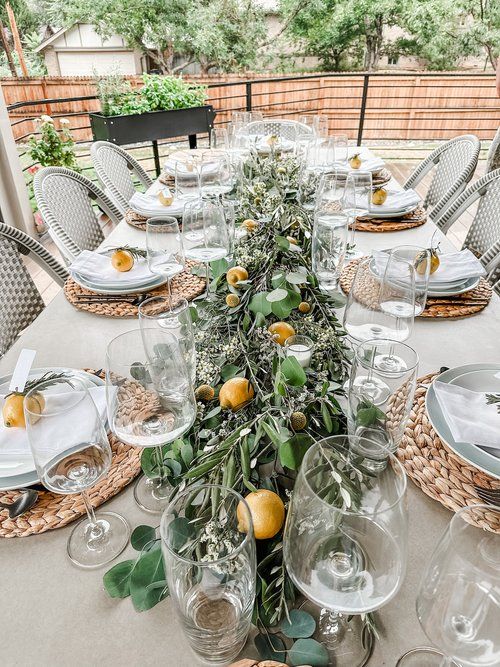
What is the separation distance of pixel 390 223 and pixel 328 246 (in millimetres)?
728

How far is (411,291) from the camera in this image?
0.86m

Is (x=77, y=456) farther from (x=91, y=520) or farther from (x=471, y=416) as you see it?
(x=471, y=416)

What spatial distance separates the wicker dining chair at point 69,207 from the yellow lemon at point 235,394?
1040 mm

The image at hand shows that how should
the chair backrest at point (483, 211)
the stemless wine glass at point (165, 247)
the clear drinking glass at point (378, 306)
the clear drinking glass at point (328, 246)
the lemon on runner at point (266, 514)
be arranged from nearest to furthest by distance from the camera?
the lemon on runner at point (266, 514) → the clear drinking glass at point (378, 306) → the clear drinking glass at point (328, 246) → the stemless wine glass at point (165, 247) → the chair backrest at point (483, 211)

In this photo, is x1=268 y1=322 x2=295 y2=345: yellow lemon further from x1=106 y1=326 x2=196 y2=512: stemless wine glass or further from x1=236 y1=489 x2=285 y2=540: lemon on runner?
x1=236 y1=489 x2=285 y2=540: lemon on runner

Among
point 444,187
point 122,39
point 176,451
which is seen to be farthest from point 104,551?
point 122,39

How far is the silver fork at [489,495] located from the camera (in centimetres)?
64

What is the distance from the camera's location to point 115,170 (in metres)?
2.31

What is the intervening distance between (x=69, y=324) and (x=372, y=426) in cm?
78

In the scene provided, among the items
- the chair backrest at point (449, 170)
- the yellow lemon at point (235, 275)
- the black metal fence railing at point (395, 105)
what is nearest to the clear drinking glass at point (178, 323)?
the yellow lemon at point (235, 275)

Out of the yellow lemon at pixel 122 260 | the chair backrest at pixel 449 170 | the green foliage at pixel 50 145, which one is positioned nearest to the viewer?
the yellow lemon at pixel 122 260

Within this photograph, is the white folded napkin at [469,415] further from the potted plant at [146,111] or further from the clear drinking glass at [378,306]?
the potted plant at [146,111]

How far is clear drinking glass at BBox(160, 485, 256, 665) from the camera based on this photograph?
1.43 feet

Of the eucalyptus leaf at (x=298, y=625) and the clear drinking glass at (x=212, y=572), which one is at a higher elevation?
the clear drinking glass at (x=212, y=572)
